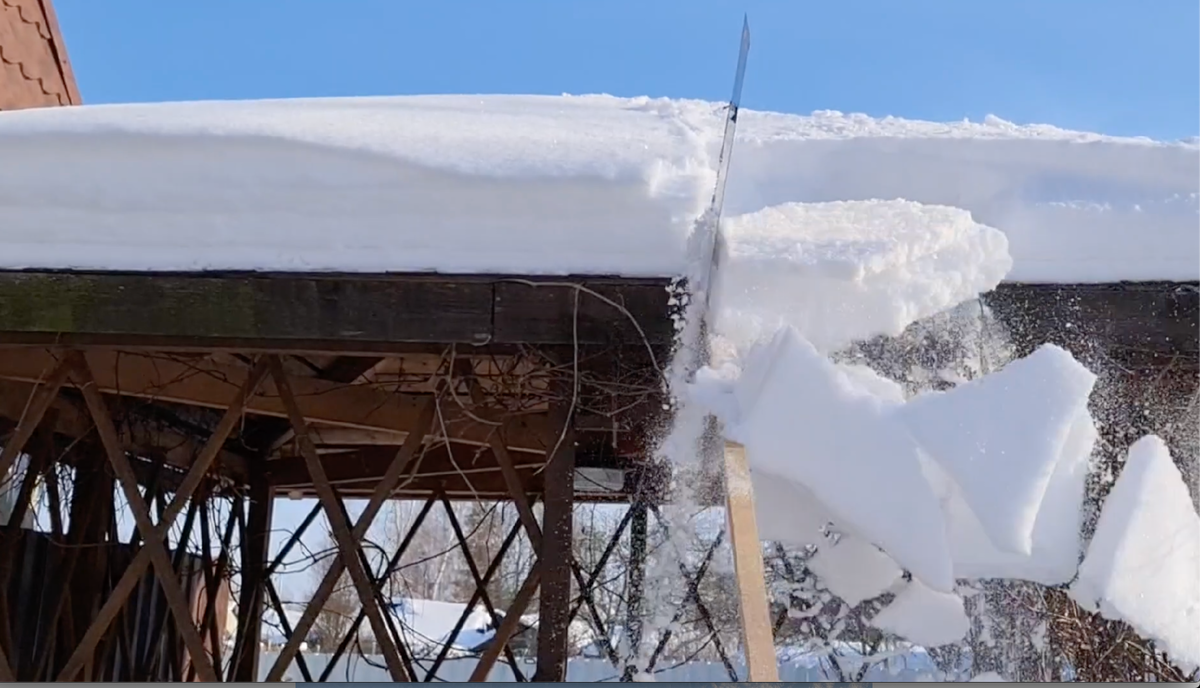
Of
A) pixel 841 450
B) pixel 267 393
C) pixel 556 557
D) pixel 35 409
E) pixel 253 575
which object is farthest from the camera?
pixel 253 575

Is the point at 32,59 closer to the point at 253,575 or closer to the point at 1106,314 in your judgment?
the point at 253,575

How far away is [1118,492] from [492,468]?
10.7 feet

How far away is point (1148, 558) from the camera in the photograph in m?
1.74

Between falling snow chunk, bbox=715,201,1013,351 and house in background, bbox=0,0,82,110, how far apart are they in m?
3.97

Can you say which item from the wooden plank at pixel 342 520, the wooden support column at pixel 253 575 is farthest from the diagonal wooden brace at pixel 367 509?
the wooden support column at pixel 253 575

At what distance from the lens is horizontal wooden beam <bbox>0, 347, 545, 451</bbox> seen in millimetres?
3324

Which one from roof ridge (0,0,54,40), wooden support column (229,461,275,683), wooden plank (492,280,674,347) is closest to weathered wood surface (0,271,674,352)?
wooden plank (492,280,674,347)

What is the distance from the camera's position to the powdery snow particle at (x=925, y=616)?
1.84m

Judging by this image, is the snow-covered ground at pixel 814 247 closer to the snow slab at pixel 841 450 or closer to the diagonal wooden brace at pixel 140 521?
the snow slab at pixel 841 450

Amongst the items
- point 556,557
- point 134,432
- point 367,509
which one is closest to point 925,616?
point 556,557

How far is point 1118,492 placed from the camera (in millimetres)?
1765

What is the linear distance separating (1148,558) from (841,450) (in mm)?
546

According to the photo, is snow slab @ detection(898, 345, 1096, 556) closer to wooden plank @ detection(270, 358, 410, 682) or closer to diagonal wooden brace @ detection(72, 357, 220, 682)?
wooden plank @ detection(270, 358, 410, 682)

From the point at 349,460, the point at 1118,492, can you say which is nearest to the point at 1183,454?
the point at 1118,492
